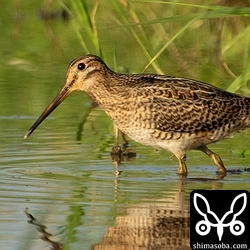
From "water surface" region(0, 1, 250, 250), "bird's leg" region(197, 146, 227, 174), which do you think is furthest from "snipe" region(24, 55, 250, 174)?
"water surface" region(0, 1, 250, 250)

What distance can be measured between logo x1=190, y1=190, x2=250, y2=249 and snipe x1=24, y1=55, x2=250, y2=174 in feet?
4.94

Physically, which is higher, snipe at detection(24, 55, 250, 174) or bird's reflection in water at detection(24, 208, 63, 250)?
snipe at detection(24, 55, 250, 174)

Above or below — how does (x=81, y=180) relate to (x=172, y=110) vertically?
below

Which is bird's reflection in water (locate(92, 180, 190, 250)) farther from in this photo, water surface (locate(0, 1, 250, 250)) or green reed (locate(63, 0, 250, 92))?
green reed (locate(63, 0, 250, 92))

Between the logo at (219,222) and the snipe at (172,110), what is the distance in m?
1.50

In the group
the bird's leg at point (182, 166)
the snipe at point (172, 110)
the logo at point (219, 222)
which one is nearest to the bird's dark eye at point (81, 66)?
the snipe at point (172, 110)

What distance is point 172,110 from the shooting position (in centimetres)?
1095

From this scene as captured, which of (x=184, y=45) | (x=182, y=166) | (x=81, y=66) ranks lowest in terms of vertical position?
(x=182, y=166)

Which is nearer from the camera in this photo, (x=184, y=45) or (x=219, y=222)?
(x=219, y=222)

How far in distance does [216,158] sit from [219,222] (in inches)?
96.5

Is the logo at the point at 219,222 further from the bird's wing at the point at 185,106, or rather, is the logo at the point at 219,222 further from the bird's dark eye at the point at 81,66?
the bird's dark eye at the point at 81,66

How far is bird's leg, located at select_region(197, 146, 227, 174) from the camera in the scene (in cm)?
1080

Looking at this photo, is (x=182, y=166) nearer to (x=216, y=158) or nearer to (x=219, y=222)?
(x=216, y=158)

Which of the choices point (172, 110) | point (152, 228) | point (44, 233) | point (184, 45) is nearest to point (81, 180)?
point (172, 110)
